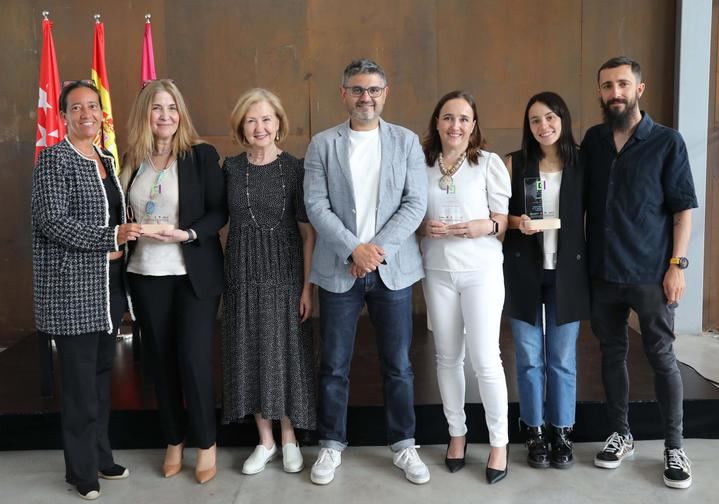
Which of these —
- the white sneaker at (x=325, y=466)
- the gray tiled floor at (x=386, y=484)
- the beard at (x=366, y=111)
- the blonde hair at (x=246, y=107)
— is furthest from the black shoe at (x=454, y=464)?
the blonde hair at (x=246, y=107)

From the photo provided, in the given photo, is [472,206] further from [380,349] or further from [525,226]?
[380,349]

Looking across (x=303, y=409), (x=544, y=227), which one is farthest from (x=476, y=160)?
(x=303, y=409)

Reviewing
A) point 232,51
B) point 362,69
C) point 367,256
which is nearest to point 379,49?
point 232,51

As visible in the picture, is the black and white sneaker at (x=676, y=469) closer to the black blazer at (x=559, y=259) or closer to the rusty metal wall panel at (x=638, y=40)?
the black blazer at (x=559, y=259)

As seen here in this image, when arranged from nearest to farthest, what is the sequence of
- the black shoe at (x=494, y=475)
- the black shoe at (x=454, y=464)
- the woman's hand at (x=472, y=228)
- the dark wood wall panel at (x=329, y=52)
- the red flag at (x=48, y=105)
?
the woman's hand at (x=472, y=228) → the black shoe at (x=494, y=475) → the black shoe at (x=454, y=464) → the red flag at (x=48, y=105) → the dark wood wall panel at (x=329, y=52)

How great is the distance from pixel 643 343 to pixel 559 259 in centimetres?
51

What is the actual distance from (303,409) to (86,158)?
4.49ft

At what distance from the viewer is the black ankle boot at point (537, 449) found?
9.54 ft

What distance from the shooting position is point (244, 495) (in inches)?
108

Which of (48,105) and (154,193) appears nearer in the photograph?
(154,193)

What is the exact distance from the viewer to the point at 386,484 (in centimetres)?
281

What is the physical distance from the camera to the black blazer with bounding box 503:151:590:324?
273 cm

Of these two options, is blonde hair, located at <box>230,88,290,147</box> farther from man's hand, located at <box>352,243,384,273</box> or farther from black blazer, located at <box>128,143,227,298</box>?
man's hand, located at <box>352,243,384,273</box>

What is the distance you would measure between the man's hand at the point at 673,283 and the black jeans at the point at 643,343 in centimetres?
Result: 3
